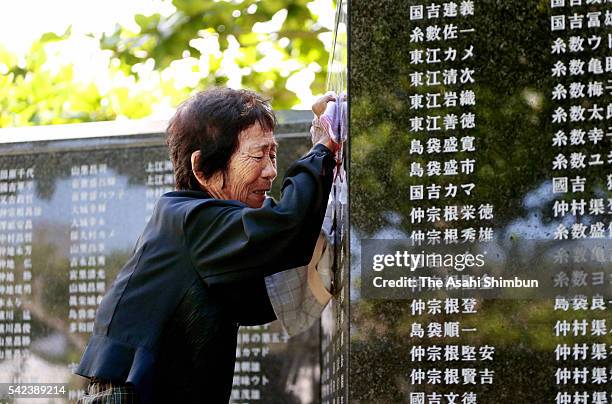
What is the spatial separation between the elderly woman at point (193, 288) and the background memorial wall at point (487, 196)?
0.85 ft

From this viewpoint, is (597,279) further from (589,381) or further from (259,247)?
(259,247)

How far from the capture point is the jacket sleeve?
9.37ft

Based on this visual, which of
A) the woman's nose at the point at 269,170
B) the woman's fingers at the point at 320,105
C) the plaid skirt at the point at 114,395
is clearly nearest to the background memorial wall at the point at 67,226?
the woman's fingers at the point at 320,105

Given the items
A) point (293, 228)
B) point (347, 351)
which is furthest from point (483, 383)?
point (293, 228)

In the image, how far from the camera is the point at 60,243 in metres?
5.52

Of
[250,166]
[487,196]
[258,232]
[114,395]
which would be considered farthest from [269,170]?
[114,395]

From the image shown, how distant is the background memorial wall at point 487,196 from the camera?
9.36 ft

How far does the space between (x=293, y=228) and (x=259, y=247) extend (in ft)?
0.42

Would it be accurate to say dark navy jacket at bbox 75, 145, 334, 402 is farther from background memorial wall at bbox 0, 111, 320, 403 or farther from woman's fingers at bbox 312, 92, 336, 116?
background memorial wall at bbox 0, 111, 320, 403

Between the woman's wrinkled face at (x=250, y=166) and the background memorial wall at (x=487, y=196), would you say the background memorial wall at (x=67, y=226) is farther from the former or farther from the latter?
the background memorial wall at (x=487, y=196)

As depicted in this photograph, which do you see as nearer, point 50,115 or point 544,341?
point 544,341

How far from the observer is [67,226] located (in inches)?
218

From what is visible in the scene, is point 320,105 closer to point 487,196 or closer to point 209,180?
point 209,180

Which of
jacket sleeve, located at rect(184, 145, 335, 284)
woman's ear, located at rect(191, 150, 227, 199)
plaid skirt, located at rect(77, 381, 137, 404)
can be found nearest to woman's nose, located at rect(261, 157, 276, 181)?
woman's ear, located at rect(191, 150, 227, 199)
